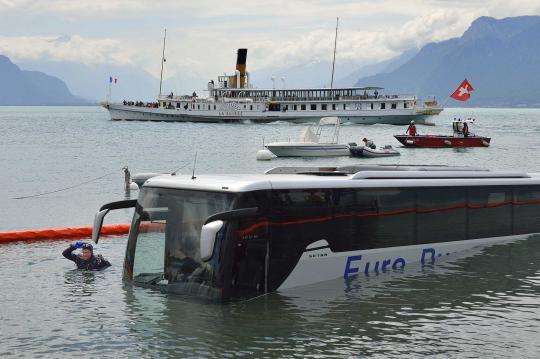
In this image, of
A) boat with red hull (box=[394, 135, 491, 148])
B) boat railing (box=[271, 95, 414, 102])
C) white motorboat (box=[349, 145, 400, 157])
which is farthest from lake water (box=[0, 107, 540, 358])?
boat railing (box=[271, 95, 414, 102])

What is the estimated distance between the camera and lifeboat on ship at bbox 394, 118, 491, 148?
75988 millimetres

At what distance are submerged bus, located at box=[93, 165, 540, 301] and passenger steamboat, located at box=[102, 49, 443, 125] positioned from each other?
10873 cm

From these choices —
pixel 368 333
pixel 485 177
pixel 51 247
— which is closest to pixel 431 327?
pixel 368 333

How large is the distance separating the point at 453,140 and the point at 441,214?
6130 cm

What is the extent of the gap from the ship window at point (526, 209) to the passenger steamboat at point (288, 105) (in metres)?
105

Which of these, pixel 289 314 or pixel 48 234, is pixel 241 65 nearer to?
pixel 48 234

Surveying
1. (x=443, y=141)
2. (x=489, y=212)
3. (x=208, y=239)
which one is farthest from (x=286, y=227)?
(x=443, y=141)

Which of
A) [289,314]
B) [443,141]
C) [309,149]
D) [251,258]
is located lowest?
[289,314]

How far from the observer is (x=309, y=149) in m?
71.6

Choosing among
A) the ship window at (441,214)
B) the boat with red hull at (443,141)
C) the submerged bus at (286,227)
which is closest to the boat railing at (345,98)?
the boat with red hull at (443,141)

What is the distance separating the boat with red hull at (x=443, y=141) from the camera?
75.9m

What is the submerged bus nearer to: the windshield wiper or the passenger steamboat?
the windshield wiper

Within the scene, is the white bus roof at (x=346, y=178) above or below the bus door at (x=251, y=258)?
above

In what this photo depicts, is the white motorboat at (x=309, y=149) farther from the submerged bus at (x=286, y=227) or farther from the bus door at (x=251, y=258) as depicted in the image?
the bus door at (x=251, y=258)
